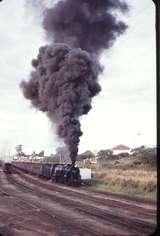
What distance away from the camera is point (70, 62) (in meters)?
4.41

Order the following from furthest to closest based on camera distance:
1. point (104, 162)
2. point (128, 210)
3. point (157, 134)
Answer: point (104, 162) < point (128, 210) < point (157, 134)

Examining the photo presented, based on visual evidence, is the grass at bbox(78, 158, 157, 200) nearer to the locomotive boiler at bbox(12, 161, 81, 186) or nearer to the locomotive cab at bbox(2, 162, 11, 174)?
the locomotive boiler at bbox(12, 161, 81, 186)

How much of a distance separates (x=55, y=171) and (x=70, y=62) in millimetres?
1483

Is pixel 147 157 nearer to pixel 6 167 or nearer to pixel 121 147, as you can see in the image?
pixel 121 147

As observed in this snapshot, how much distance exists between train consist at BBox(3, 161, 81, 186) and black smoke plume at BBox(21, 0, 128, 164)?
19cm

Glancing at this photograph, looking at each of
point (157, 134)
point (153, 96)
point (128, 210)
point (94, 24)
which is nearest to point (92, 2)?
point (94, 24)

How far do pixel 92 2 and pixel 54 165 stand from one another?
2.16 meters

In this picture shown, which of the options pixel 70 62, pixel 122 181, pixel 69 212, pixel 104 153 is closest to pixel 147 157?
pixel 104 153

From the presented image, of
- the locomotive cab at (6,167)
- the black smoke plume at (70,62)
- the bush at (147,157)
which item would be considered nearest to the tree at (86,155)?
the black smoke plume at (70,62)

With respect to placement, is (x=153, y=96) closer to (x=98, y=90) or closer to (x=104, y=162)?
(x=98, y=90)

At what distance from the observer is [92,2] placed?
12.2ft

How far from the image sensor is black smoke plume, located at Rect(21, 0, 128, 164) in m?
3.84

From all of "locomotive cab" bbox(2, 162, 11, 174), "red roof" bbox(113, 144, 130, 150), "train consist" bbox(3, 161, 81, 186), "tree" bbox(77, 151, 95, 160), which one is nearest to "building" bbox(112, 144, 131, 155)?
"red roof" bbox(113, 144, 130, 150)

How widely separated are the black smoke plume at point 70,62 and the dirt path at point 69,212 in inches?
21.4
